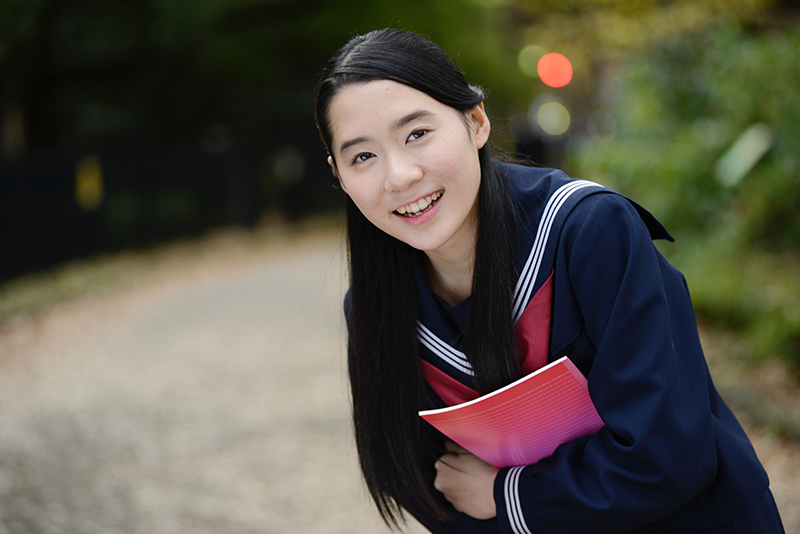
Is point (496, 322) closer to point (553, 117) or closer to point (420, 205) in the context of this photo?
point (420, 205)

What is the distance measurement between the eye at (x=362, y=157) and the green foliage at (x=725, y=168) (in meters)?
3.28

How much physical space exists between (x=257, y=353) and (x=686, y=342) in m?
4.94

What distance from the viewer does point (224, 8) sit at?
10.1 m

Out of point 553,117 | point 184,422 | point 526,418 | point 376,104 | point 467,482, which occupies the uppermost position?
point 376,104

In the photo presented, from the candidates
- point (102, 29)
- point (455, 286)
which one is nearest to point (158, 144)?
point (102, 29)

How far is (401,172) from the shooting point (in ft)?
4.75

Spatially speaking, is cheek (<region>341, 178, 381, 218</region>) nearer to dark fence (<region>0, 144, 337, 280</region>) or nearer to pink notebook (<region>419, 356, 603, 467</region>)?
pink notebook (<region>419, 356, 603, 467</region>)

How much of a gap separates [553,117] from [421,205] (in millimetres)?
30280

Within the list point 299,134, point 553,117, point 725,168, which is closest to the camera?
point 725,168

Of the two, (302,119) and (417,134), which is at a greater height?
(417,134)

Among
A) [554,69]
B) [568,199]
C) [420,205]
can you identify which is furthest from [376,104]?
[554,69]

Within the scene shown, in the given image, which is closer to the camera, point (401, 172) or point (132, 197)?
point (401, 172)

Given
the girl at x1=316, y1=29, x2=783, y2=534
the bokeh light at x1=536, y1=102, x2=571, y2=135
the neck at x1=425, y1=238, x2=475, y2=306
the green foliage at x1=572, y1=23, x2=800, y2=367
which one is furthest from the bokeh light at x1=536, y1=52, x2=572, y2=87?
the girl at x1=316, y1=29, x2=783, y2=534

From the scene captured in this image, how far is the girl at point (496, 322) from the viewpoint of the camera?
1297 millimetres
